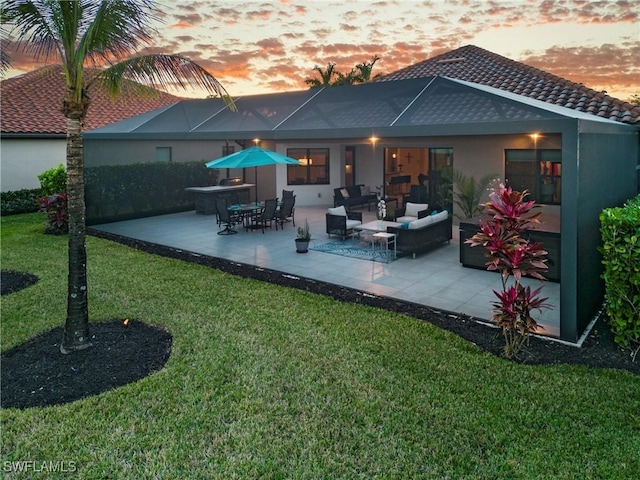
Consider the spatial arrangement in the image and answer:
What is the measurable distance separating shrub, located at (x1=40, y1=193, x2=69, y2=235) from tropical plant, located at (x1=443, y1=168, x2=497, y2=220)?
12426 mm

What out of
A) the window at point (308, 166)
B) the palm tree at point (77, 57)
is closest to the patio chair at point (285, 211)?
the window at point (308, 166)

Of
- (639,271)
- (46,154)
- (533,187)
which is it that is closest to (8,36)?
(639,271)

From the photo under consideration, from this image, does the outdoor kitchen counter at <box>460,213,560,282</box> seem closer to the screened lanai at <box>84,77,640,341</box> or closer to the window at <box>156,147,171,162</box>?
the screened lanai at <box>84,77,640,341</box>

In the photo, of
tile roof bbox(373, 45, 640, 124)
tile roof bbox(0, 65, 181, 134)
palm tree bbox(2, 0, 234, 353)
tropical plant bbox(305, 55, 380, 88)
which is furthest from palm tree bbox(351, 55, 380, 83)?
palm tree bbox(2, 0, 234, 353)

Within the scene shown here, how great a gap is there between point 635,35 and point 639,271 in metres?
11.9

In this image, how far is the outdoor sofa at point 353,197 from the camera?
60.2 ft

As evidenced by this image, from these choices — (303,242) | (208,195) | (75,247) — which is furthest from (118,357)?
(208,195)

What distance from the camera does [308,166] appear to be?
2144cm

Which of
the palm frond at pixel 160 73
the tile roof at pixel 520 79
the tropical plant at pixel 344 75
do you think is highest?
the tropical plant at pixel 344 75

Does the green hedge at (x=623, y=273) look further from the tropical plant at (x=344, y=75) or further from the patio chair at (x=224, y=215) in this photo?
the tropical plant at (x=344, y=75)

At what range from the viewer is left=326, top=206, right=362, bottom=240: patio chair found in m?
13.7

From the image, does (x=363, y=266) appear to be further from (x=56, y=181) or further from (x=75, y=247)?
(x=56, y=181)

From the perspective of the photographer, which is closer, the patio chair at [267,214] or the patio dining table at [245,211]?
the patio chair at [267,214]

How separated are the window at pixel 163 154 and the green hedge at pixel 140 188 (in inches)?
58.2
